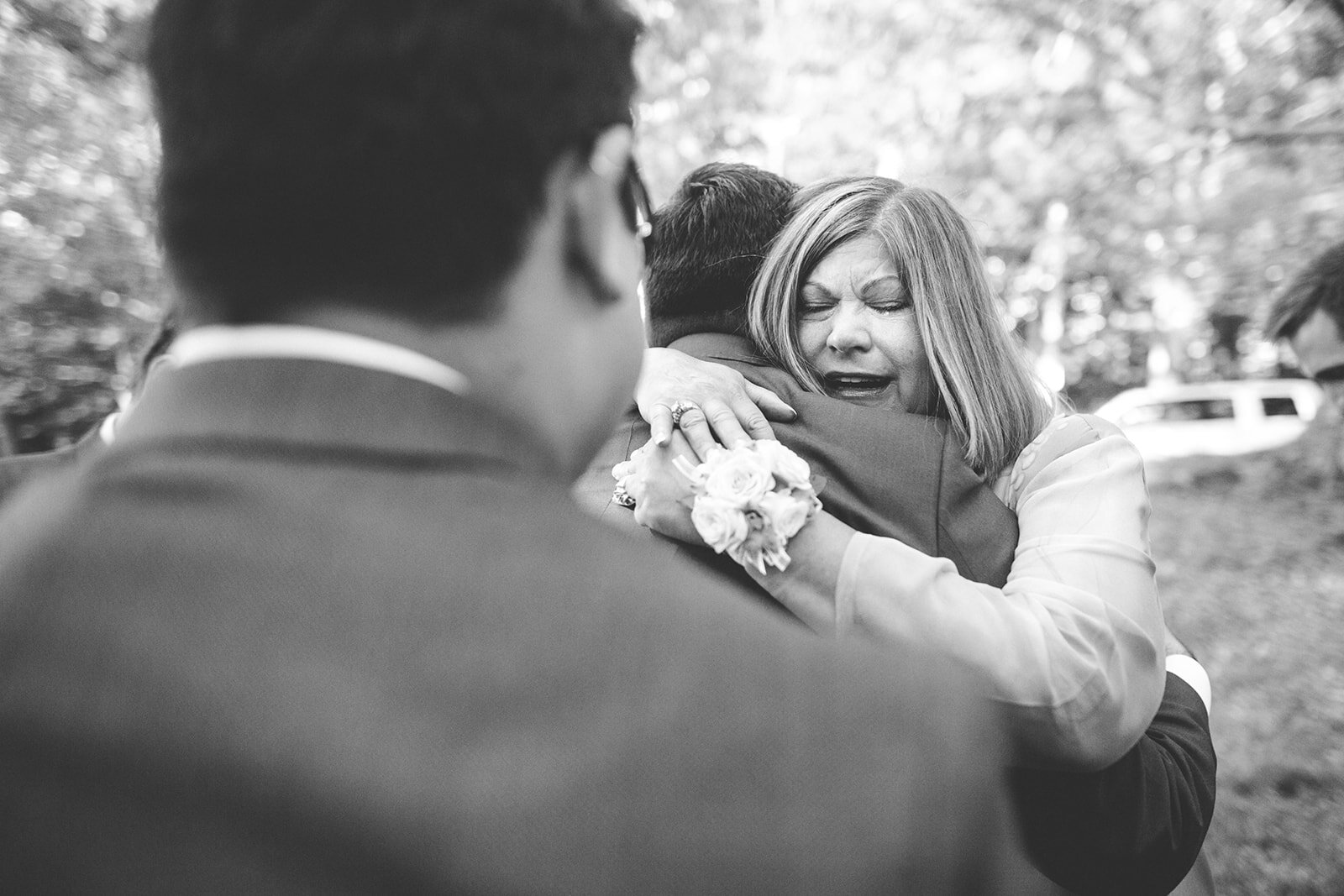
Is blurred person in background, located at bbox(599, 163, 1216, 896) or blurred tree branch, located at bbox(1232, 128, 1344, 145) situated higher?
blurred tree branch, located at bbox(1232, 128, 1344, 145)

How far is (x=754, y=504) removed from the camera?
1.52 metres

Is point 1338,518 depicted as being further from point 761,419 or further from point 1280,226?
point 761,419

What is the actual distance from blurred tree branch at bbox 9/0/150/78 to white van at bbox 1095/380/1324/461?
1525 cm

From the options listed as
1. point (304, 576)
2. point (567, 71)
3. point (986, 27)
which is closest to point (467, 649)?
point (304, 576)

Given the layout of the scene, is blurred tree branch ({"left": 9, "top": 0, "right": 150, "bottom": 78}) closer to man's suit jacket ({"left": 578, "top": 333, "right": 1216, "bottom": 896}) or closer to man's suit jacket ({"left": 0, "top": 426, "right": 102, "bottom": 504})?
man's suit jacket ({"left": 0, "top": 426, "right": 102, "bottom": 504})

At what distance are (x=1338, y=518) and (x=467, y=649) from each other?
39.5 feet

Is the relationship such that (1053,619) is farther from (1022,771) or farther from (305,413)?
(305,413)

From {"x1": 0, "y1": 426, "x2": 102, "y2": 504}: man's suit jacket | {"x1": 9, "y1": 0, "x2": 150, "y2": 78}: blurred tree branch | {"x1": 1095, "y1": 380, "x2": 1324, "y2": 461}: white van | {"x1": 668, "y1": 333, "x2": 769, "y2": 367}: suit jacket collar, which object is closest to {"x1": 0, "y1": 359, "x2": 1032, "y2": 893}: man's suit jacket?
{"x1": 668, "y1": 333, "x2": 769, "y2": 367}: suit jacket collar

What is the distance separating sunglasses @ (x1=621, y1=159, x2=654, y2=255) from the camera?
955mm

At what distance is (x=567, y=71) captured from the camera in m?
0.85

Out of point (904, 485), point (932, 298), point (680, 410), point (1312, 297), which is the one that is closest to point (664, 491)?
point (680, 410)

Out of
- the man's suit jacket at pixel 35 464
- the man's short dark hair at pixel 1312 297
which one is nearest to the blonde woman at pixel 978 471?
the man's suit jacket at pixel 35 464

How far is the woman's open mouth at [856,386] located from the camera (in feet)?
6.73

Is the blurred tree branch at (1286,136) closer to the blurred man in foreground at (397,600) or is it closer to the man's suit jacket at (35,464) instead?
the man's suit jacket at (35,464)
